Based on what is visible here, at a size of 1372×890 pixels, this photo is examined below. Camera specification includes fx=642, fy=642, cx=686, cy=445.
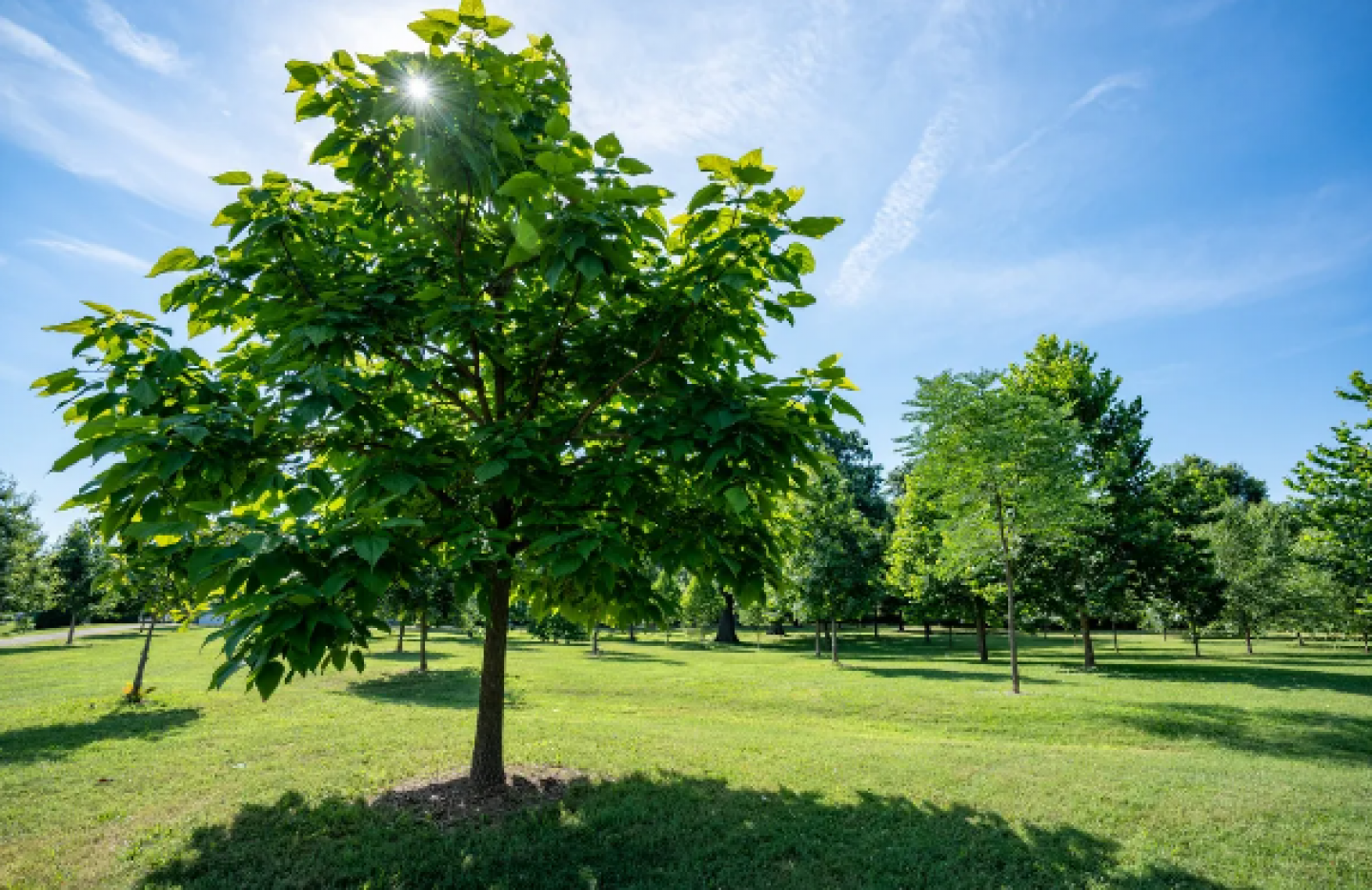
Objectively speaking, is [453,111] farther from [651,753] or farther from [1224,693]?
[1224,693]

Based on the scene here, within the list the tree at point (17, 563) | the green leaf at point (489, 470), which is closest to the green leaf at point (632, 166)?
the green leaf at point (489, 470)

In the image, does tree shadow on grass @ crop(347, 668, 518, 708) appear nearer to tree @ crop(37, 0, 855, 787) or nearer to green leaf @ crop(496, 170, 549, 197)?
tree @ crop(37, 0, 855, 787)

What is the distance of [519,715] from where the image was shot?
521 inches

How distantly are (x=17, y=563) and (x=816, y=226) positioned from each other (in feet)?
146

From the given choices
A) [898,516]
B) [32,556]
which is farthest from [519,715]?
[32,556]

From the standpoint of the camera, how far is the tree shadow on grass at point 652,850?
5445mm

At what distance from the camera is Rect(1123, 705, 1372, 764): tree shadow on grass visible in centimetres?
1209

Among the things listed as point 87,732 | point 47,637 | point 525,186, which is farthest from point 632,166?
point 47,637

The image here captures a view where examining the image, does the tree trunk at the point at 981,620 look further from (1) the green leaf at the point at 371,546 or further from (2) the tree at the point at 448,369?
(1) the green leaf at the point at 371,546

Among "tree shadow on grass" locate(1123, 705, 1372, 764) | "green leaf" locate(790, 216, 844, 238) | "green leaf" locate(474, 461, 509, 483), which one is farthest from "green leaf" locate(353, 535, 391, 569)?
"tree shadow on grass" locate(1123, 705, 1372, 764)

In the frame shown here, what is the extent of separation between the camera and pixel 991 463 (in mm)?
18422

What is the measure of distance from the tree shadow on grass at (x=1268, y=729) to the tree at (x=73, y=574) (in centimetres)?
5165

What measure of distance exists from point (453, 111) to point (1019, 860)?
7.90m

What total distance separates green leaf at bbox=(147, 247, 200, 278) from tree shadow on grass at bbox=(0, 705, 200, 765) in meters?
9.10
